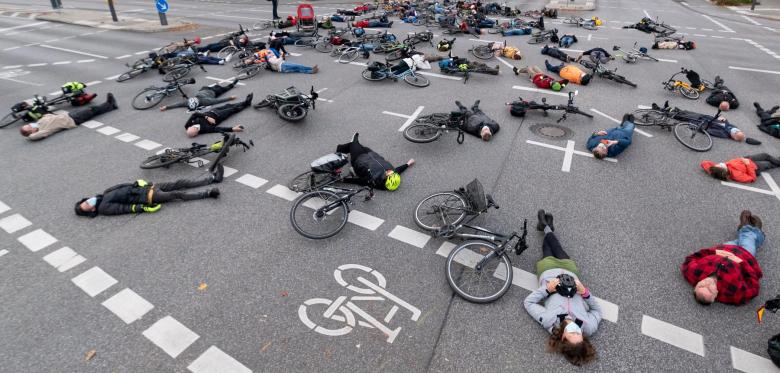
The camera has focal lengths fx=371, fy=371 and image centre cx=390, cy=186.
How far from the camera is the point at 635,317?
17.9 feet

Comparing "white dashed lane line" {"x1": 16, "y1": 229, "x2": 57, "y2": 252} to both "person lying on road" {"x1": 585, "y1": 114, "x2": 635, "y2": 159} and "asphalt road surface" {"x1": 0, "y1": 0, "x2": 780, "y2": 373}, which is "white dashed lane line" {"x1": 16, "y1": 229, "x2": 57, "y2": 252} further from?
"person lying on road" {"x1": 585, "y1": 114, "x2": 635, "y2": 159}

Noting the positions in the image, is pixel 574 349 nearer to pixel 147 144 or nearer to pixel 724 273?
pixel 724 273

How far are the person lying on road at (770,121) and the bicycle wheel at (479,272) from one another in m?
10.6

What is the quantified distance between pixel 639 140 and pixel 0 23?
40832mm

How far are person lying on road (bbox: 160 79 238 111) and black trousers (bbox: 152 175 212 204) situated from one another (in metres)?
4.88

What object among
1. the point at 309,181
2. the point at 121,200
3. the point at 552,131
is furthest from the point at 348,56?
the point at 121,200

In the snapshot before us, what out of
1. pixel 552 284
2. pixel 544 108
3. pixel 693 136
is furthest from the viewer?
pixel 544 108

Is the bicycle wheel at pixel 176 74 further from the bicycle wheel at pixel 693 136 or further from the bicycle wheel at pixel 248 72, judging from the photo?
the bicycle wheel at pixel 693 136

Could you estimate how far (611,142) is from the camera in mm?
9359

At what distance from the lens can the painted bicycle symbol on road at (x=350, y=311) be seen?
527 centimetres

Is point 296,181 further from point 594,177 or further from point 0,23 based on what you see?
point 0,23

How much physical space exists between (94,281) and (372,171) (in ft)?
17.0

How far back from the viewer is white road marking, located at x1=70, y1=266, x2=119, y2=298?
5.90m

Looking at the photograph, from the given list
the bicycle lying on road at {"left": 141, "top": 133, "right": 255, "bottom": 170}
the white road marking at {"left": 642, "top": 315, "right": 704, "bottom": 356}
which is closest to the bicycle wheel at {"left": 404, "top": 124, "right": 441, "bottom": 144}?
the bicycle lying on road at {"left": 141, "top": 133, "right": 255, "bottom": 170}
